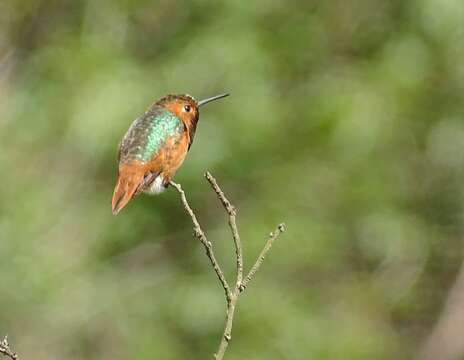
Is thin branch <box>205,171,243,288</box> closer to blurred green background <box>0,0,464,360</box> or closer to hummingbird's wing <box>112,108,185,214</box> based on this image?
hummingbird's wing <box>112,108,185,214</box>

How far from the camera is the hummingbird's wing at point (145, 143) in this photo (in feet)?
10.9

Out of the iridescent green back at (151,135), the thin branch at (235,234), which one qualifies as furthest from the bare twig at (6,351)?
the iridescent green back at (151,135)

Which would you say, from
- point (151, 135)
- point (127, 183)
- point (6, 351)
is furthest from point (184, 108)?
point (6, 351)

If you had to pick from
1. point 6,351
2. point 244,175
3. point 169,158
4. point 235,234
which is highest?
point 235,234

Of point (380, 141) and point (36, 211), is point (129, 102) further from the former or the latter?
point (380, 141)

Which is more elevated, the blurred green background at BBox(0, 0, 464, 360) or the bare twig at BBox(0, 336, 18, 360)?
the bare twig at BBox(0, 336, 18, 360)

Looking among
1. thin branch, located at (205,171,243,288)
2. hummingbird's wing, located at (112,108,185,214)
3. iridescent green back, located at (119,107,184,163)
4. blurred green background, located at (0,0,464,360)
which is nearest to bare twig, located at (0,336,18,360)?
thin branch, located at (205,171,243,288)

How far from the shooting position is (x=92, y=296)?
26.0ft

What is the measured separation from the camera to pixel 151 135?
343 cm

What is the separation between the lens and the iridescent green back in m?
3.39

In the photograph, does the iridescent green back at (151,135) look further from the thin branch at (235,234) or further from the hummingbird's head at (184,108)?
the thin branch at (235,234)

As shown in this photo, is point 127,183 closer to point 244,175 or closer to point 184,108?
point 184,108

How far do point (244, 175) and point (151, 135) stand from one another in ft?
16.2

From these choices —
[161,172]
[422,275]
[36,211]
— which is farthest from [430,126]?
[161,172]
